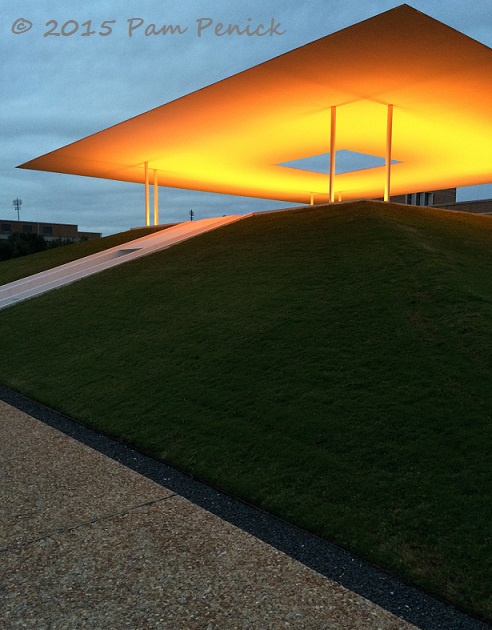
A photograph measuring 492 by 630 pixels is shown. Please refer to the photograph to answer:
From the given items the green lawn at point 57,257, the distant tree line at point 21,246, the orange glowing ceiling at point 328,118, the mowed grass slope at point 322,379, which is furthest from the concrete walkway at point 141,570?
the distant tree line at point 21,246

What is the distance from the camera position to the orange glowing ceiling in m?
13.4

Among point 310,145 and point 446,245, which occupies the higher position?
point 310,145

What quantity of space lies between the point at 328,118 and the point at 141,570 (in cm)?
1858

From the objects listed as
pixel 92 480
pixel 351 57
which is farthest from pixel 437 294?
pixel 351 57

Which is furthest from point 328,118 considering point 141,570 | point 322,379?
point 141,570

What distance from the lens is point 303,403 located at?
6105 mm

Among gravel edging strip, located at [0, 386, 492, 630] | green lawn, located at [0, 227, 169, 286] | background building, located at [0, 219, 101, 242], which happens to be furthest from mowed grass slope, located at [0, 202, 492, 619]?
A: background building, located at [0, 219, 101, 242]

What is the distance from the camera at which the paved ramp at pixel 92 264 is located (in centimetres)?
1662

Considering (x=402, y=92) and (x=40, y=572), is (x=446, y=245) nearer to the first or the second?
(x=402, y=92)

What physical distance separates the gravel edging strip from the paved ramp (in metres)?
11.7

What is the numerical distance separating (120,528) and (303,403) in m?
2.74

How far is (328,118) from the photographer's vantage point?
63.2 feet

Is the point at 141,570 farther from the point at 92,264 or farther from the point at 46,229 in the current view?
the point at 46,229

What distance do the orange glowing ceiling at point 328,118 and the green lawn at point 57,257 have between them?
403 cm
